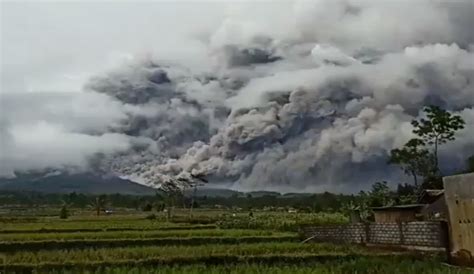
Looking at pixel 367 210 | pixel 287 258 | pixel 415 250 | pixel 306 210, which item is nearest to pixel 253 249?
pixel 287 258

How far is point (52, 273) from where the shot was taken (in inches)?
556

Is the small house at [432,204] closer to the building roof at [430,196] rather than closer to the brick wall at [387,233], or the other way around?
the building roof at [430,196]

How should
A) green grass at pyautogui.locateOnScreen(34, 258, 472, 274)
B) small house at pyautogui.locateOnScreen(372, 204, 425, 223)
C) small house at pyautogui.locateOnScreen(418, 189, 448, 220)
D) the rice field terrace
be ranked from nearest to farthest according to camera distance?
green grass at pyautogui.locateOnScreen(34, 258, 472, 274), the rice field terrace, small house at pyautogui.locateOnScreen(418, 189, 448, 220), small house at pyautogui.locateOnScreen(372, 204, 425, 223)

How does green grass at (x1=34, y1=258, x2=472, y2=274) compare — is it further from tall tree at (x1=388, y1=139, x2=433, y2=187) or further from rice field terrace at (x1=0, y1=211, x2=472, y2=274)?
tall tree at (x1=388, y1=139, x2=433, y2=187)

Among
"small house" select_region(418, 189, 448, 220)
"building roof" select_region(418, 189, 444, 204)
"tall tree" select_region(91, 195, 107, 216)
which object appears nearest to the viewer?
"small house" select_region(418, 189, 448, 220)

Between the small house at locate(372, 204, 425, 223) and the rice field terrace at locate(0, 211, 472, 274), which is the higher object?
the small house at locate(372, 204, 425, 223)

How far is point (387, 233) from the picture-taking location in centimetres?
2262

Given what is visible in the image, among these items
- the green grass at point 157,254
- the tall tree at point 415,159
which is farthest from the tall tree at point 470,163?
the green grass at point 157,254

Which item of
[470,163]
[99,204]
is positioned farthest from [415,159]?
[99,204]

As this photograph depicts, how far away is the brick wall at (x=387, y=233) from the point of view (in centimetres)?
1881

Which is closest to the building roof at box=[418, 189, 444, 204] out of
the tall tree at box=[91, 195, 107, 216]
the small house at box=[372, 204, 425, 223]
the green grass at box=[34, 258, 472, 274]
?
the small house at box=[372, 204, 425, 223]

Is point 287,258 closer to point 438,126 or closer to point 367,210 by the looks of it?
point 367,210

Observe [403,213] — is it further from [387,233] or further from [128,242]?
[128,242]

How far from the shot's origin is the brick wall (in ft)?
61.7
